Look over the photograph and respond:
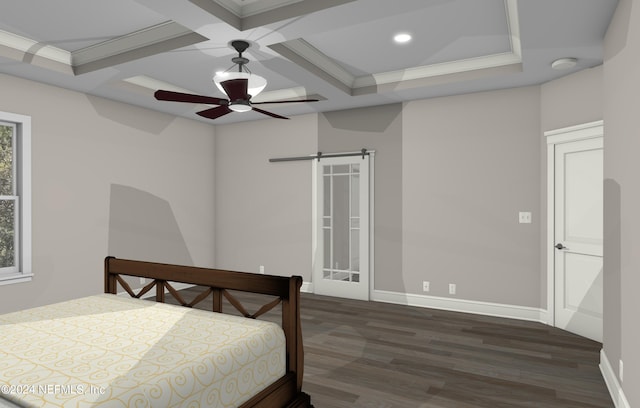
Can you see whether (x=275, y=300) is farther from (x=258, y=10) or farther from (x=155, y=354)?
(x=258, y=10)

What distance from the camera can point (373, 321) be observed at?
439 cm

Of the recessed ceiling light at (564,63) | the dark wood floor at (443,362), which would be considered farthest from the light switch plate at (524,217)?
the recessed ceiling light at (564,63)

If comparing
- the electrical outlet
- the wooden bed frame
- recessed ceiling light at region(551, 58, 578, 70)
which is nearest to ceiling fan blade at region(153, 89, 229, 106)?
the wooden bed frame

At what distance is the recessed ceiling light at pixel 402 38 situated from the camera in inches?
140

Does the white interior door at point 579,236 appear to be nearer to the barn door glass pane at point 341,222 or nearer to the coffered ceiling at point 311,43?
the coffered ceiling at point 311,43

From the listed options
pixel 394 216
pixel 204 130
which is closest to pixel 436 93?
pixel 394 216

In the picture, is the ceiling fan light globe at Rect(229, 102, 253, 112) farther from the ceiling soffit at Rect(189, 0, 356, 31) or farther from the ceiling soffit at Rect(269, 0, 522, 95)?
the ceiling soffit at Rect(269, 0, 522, 95)

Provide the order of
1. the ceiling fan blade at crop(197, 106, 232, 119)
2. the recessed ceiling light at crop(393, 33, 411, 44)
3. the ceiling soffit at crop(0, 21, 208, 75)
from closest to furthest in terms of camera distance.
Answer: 1. the ceiling fan blade at crop(197, 106, 232, 119)
2. the ceiling soffit at crop(0, 21, 208, 75)
3. the recessed ceiling light at crop(393, 33, 411, 44)

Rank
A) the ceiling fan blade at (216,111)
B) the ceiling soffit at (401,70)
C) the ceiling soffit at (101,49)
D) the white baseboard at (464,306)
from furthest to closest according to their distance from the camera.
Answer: the white baseboard at (464,306) < the ceiling soffit at (401,70) < the ceiling soffit at (101,49) < the ceiling fan blade at (216,111)

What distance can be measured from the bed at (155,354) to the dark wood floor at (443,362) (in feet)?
2.26

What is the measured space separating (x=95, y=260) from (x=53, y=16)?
9.28ft

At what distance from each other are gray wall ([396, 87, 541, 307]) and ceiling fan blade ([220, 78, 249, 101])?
→ 279cm

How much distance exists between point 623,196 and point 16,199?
5.34 m

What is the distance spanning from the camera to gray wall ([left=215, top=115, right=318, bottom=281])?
587 centimetres
